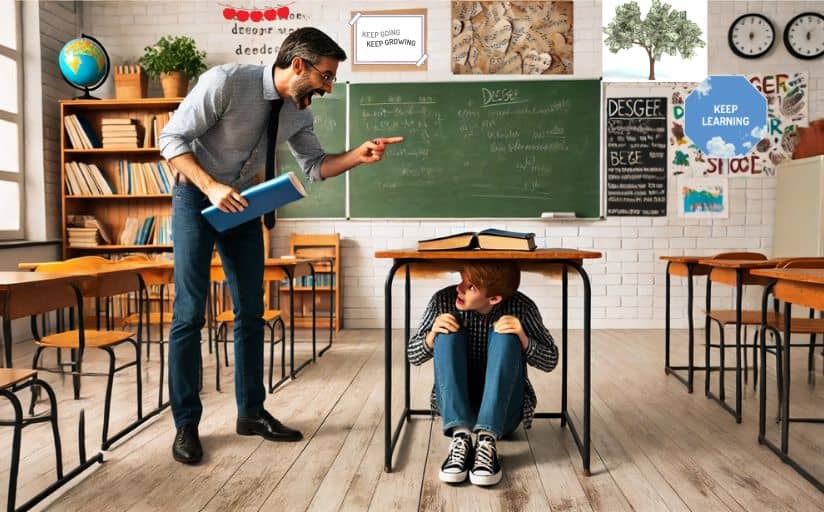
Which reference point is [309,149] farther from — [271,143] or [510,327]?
[510,327]

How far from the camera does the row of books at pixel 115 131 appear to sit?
5.11 m

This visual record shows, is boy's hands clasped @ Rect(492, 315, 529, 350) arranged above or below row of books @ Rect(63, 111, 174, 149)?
below

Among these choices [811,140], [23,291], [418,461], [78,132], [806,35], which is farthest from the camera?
[806,35]

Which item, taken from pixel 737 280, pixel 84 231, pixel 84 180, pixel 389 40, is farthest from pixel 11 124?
pixel 737 280

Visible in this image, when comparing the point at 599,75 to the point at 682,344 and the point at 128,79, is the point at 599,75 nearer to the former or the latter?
the point at 682,344

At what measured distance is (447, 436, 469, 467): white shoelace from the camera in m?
1.97

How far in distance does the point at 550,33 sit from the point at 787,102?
6.42 ft

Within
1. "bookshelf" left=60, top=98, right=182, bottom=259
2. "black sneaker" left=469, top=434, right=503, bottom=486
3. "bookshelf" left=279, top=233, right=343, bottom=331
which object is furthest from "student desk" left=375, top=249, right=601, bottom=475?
"bookshelf" left=60, top=98, right=182, bottom=259

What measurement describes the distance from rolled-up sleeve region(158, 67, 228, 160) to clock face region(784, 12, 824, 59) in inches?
192

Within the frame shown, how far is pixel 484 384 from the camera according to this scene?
82.5 inches

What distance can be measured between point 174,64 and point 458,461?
13.7 feet

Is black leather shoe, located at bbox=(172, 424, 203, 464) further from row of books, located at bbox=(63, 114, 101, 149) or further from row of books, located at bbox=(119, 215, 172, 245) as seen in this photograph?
row of books, located at bbox=(63, 114, 101, 149)

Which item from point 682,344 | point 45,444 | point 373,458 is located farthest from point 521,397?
point 682,344

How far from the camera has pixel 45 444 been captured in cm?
238
